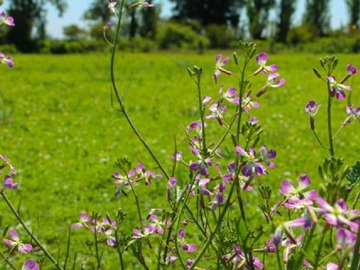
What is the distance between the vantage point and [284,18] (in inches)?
1566

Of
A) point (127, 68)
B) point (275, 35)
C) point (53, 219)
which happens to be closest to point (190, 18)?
point (275, 35)

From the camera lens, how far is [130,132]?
8.49m

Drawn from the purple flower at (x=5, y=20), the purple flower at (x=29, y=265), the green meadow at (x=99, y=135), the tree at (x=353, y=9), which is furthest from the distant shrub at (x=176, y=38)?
the purple flower at (x=29, y=265)

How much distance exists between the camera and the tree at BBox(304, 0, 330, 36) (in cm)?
4331

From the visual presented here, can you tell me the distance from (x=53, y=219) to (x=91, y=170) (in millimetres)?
1604

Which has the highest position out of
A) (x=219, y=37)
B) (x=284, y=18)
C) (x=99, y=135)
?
(x=284, y=18)

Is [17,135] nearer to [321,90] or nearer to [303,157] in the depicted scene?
[303,157]

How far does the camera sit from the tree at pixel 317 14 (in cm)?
4331

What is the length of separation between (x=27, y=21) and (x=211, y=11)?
17.4 metres

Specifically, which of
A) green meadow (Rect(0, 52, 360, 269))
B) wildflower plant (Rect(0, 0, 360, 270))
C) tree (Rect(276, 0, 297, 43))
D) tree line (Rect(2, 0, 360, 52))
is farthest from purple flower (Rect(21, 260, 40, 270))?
tree (Rect(276, 0, 297, 43))

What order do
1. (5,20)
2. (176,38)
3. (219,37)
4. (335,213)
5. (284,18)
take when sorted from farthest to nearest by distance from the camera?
1. (284,18)
2. (219,37)
3. (176,38)
4. (5,20)
5. (335,213)

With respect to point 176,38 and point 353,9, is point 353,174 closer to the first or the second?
point 176,38

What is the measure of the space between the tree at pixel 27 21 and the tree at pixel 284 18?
15342 millimetres

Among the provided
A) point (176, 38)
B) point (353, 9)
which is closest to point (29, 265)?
point (176, 38)
